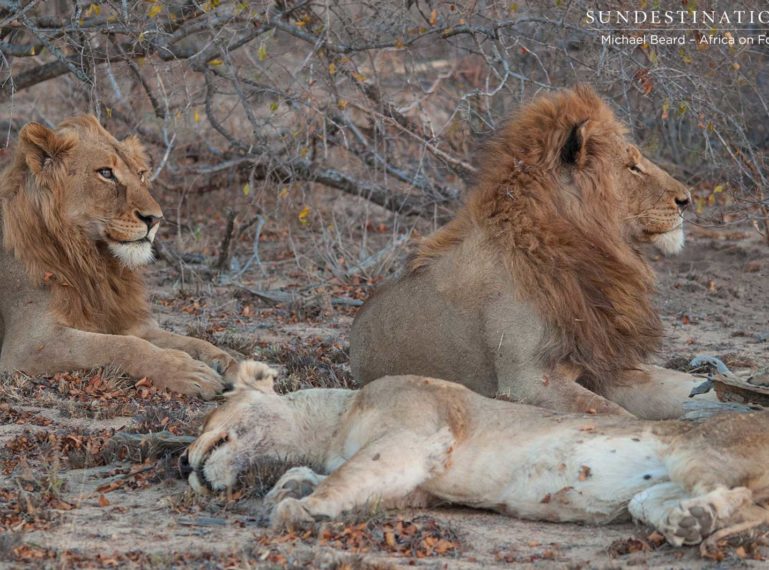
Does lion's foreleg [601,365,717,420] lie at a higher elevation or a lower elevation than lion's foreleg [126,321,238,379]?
lower

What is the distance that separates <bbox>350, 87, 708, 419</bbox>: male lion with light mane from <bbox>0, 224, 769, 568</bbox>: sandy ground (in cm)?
80

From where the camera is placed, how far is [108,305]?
649 centimetres

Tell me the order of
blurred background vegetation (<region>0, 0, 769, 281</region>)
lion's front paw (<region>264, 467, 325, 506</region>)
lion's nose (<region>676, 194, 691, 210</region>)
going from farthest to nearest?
blurred background vegetation (<region>0, 0, 769, 281</region>) < lion's nose (<region>676, 194, 691, 210</region>) < lion's front paw (<region>264, 467, 325, 506</region>)

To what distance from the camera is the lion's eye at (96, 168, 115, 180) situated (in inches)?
251

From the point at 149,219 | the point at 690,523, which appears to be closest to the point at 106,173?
the point at 149,219

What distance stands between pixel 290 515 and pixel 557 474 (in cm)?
86

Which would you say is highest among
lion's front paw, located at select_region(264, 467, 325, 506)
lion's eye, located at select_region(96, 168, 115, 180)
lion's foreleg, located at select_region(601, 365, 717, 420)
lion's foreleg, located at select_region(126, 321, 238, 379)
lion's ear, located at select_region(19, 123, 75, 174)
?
lion's ear, located at select_region(19, 123, 75, 174)

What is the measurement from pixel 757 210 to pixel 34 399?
5002 millimetres

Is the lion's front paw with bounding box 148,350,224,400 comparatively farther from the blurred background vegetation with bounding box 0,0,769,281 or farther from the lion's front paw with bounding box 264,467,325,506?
the lion's front paw with bounding box 264,467,325,506

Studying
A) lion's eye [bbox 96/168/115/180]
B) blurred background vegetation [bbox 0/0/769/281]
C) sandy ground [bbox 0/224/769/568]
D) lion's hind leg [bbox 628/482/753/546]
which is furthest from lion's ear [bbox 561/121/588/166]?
lion's eye [bbox 96/168/115/180]

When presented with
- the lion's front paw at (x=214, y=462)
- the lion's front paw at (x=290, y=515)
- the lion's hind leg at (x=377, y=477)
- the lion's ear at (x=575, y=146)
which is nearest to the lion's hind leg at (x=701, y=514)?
the lion's hind leg at (x=377, y=477)

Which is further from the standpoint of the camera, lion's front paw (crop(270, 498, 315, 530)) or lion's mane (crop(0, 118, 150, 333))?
lion's mane (crop(0, 118, 150, 333))

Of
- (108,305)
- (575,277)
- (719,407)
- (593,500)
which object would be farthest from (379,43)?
(593,500)

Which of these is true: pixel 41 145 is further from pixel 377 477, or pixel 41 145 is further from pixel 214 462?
pixel 377 477
